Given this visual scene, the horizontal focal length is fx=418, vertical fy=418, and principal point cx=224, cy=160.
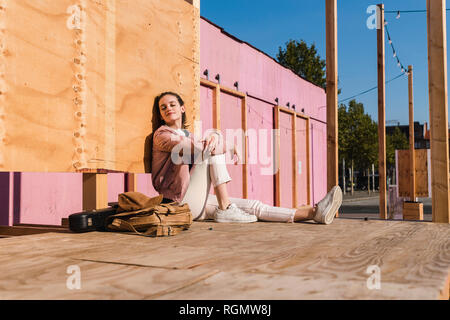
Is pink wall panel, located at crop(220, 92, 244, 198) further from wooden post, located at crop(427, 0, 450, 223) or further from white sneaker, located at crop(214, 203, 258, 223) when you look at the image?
wooden post, located at crop(427, 0, 450, 223)

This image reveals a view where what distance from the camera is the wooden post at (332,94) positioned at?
4.45m

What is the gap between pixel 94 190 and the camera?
131 inches

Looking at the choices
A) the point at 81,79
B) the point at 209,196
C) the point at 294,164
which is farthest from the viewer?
the point at 294,164

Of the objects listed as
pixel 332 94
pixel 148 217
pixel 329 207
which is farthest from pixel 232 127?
pixel 148 217

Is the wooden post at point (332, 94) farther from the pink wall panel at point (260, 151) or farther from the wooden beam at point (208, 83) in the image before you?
the pink wall panel at point (260, 151)

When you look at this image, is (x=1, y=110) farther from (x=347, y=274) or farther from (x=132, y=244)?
(x=347, y=274)

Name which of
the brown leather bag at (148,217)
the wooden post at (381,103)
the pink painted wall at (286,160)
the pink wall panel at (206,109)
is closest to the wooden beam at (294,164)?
the pink painted wall at (286,160)

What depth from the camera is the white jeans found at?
3.86 metres

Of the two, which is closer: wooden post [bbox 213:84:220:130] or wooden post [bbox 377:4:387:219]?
wooden post [bbox 213:84:220:130]

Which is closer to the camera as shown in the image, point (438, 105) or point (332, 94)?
point (438, 105)

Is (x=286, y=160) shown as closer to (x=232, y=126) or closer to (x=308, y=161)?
(x=308, y=161)

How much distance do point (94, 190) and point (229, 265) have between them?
6.00 feet

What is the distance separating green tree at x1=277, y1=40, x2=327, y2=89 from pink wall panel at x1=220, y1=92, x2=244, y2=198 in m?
18.9

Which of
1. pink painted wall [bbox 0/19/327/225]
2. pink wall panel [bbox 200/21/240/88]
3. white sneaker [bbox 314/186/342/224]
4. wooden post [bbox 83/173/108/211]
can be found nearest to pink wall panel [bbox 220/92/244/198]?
pink painted wall [bbox 0/19/327/225]
